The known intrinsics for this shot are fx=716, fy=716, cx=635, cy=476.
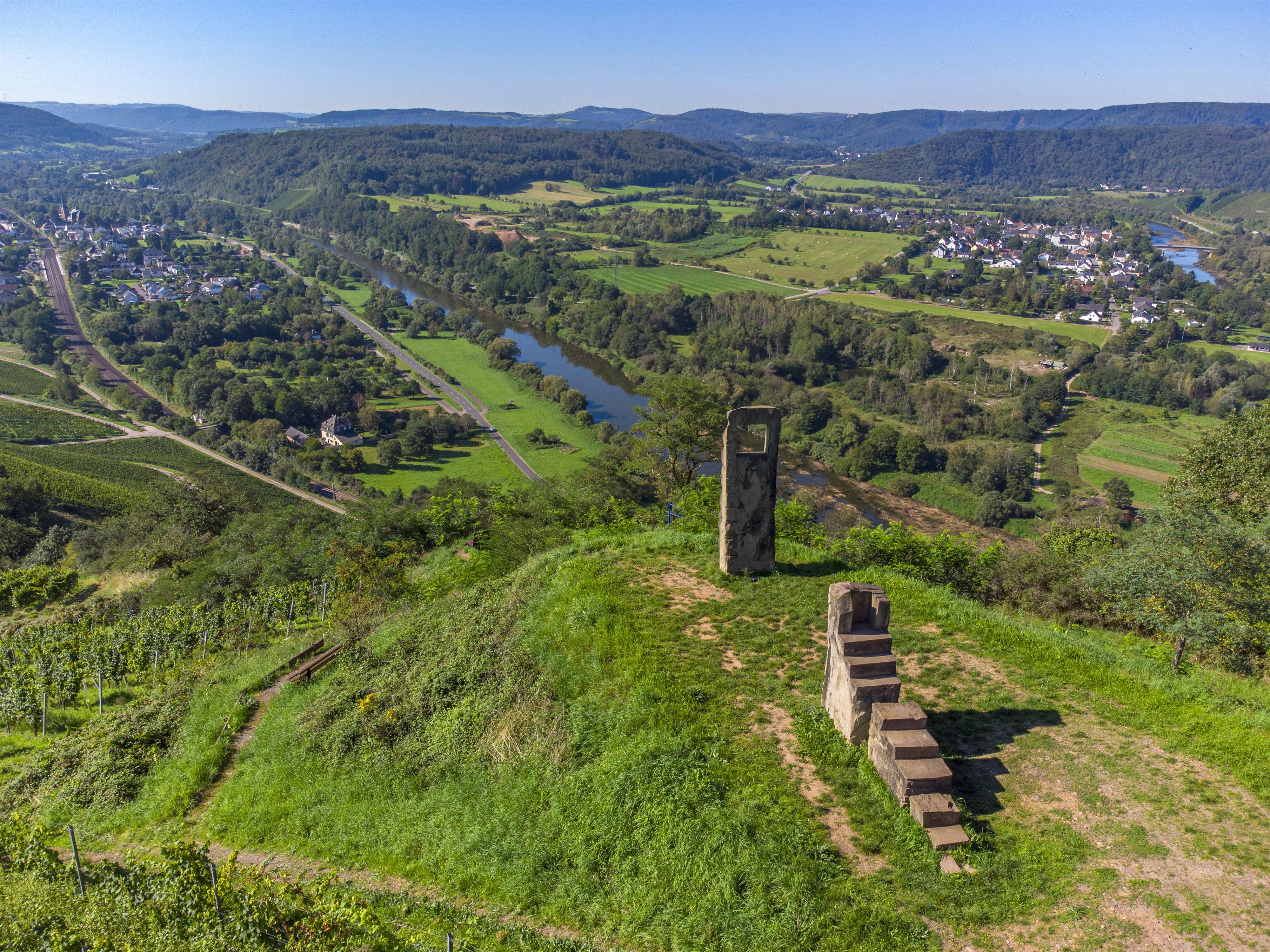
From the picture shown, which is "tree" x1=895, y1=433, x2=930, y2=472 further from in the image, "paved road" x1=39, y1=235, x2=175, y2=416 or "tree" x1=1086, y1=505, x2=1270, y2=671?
"paved road" x1=39, y1=235, x2=175, y2=416

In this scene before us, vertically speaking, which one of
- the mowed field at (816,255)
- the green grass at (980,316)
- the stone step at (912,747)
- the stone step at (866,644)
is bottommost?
the stone step at (912,747)

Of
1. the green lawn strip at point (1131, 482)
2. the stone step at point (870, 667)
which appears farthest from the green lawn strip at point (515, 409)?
the stone step at point (870, 667)

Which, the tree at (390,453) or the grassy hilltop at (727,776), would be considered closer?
the grassy hilltop at (727,776)

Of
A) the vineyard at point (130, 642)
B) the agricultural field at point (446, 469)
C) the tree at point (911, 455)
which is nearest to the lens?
the vineyard at point (130, 642)

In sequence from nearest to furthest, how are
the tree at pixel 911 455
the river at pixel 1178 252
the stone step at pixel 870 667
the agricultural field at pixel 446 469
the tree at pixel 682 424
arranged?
the stone step at pixel 870 667
the tree at pixel 682 424
the agricultural field at pixel 446 469
the tree at pixel 911 455
the river at pixel 1178 252

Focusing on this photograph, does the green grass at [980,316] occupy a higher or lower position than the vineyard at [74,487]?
higher

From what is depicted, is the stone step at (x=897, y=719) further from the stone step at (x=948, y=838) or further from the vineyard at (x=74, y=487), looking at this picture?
the vineyard at (x=74, y=487)

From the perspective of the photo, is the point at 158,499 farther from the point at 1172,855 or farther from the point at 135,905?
the point at 1172,855
